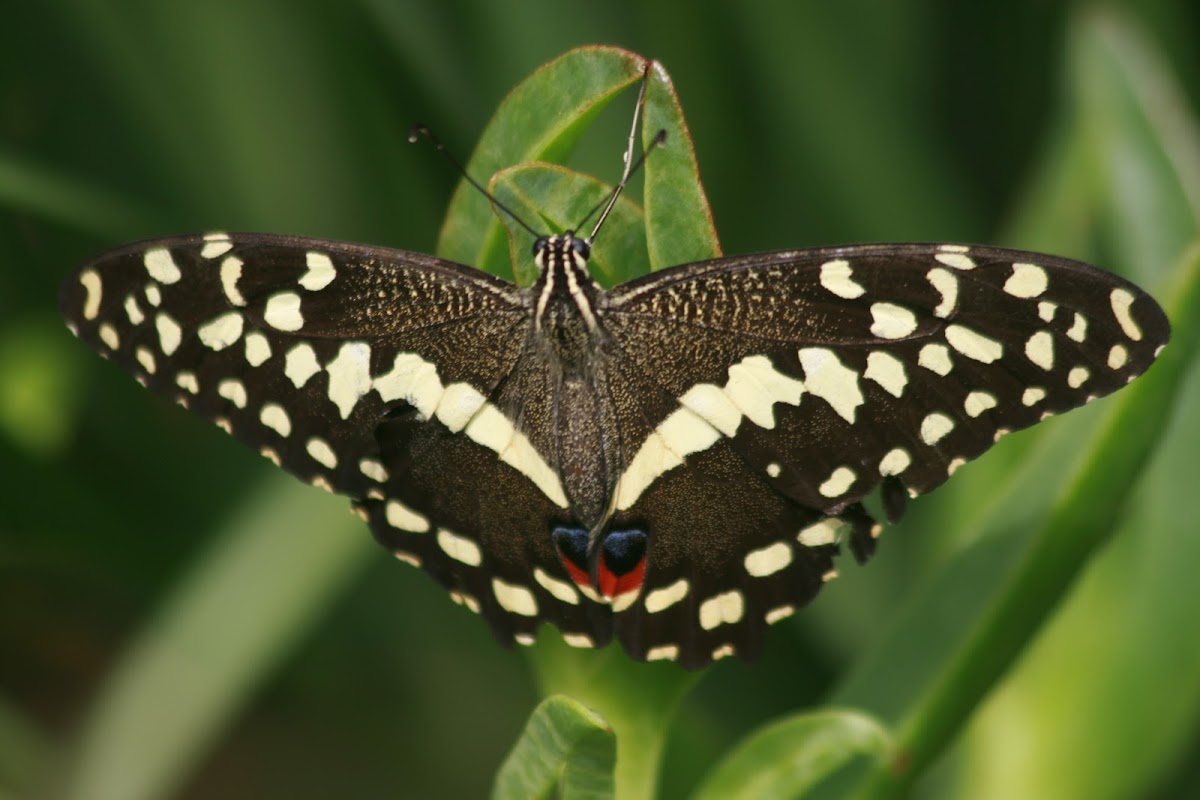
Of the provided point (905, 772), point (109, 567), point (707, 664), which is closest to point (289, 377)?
point (707, 664)

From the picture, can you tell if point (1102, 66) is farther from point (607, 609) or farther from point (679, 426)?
point (607, 609)

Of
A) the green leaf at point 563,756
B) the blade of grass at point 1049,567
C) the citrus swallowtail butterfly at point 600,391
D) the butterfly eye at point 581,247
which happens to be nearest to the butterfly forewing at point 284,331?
the citrus swallowtail butterfly at point 600,391

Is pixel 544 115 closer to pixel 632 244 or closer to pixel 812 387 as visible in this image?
pixel 632 244

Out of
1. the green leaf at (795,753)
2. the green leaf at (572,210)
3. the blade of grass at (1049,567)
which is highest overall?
the green leaf at (572,210)

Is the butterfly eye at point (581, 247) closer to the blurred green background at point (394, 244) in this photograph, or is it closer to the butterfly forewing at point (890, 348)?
the butterfly forewing at point (890, 348)

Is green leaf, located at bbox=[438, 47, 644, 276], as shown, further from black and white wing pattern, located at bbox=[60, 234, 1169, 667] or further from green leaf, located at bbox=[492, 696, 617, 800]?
green leaf, located at bbox=[492, 696, 617, 800]

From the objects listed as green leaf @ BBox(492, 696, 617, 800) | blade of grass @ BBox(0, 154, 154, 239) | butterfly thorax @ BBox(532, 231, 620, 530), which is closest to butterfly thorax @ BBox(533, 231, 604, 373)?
butterfly thorax @ BBox(532, 231, 620, 530)
